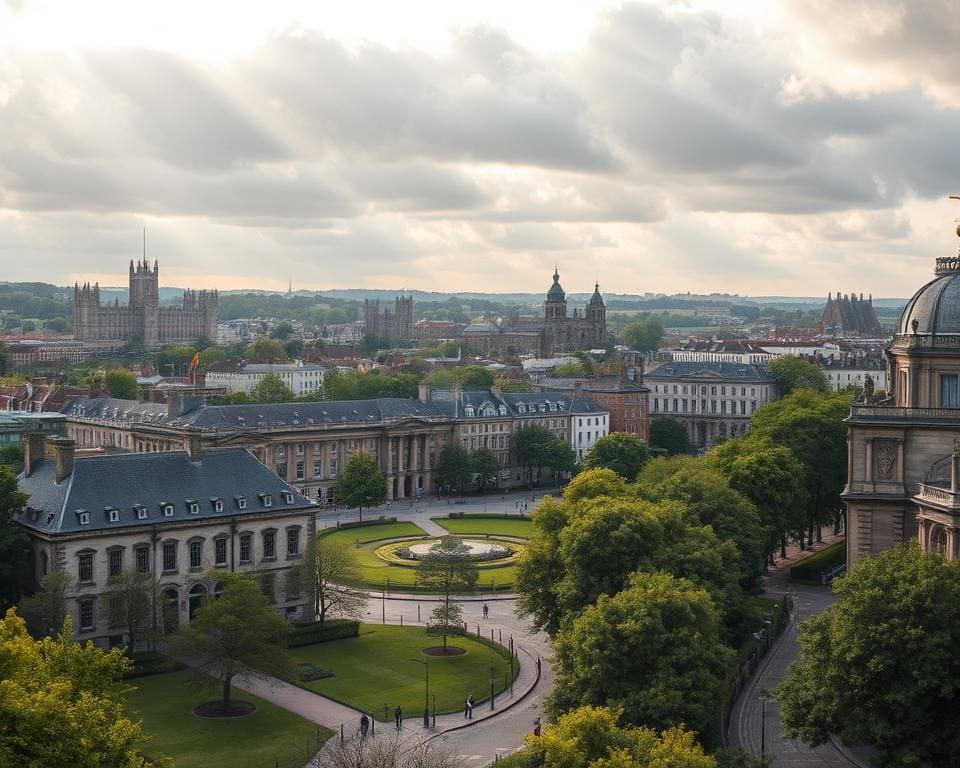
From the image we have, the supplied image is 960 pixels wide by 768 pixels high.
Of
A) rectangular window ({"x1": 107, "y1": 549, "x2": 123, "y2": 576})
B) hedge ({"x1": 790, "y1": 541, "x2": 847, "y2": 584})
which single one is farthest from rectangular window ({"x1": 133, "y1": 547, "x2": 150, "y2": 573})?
hedge ({"x1": 790, "y1": 541, "x2": 847, "y2": 584})

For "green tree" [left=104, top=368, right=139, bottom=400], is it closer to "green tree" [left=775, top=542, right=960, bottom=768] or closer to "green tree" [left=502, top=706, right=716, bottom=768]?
"green tree" [left=775, top=542, right=960, bottom=768]

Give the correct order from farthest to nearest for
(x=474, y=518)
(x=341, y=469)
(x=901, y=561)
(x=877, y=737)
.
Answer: (x=341, y=469) → (x=474, y=518) → (x=901, y=561) → (x=877, y=737)

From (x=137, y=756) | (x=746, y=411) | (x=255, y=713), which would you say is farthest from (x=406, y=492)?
(x=137, y=756)

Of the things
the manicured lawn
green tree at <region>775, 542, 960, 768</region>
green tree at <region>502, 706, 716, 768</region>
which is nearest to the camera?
green tree at <region>502, 706, 716, 768</region>

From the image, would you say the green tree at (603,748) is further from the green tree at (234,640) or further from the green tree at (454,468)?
the green tree at (454,468)

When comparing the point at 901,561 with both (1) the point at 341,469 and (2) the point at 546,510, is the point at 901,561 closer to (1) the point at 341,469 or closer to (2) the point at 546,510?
(2) the point at 546,510

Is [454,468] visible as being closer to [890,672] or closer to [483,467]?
[483,467]

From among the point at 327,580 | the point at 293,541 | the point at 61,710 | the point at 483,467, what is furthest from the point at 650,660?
the point at 483,467


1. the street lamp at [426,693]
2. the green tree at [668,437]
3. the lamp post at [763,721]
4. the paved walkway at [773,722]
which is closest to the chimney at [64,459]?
A: the street lamp at [426,693]
